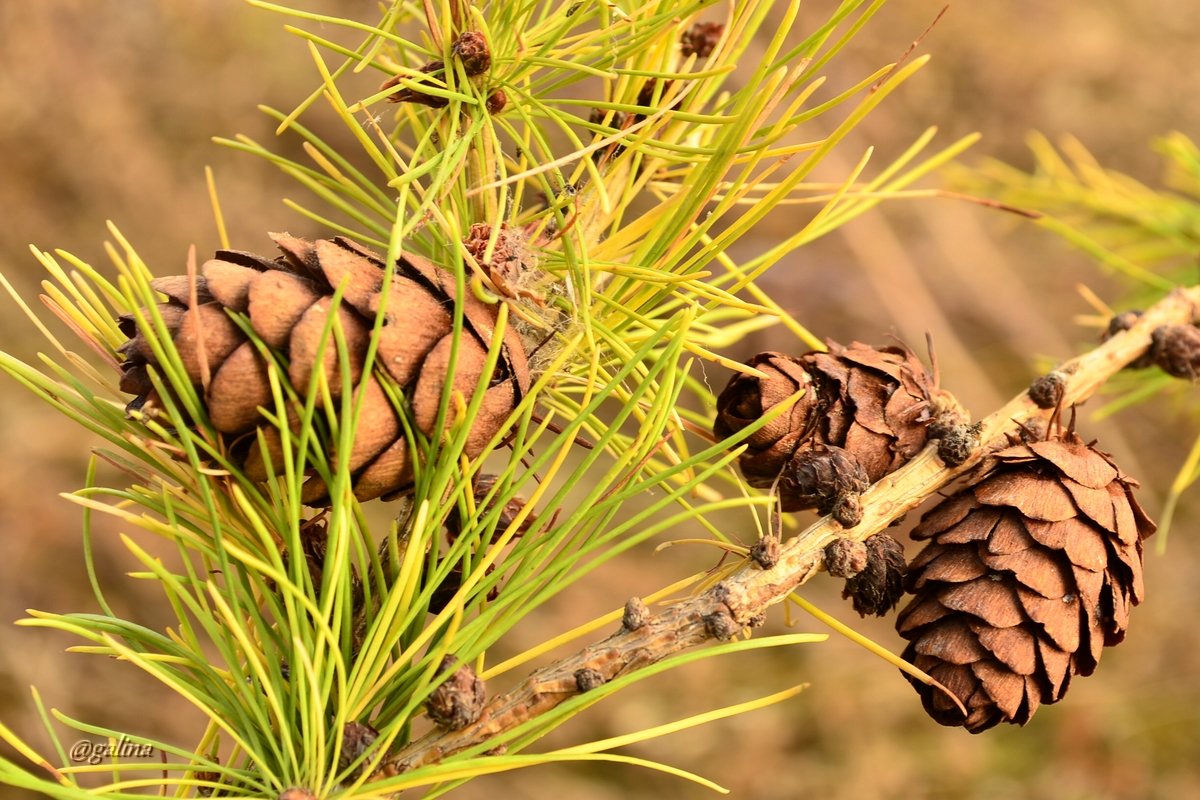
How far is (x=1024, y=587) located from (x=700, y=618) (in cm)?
12

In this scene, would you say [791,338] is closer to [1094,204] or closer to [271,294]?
[1094,204]

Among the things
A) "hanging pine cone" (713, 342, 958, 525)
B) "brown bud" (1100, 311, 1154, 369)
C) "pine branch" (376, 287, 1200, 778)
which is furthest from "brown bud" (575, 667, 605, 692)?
"brown bud" (1100, 311, 1154, 369)

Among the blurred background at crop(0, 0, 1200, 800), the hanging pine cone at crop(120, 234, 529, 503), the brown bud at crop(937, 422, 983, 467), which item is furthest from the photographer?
the blurred background at crop(0, 0, 1200, 800)

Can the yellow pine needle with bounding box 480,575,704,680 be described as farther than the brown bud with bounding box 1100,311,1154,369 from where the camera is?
No

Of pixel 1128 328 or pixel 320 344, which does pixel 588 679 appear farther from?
pixel 1128 328

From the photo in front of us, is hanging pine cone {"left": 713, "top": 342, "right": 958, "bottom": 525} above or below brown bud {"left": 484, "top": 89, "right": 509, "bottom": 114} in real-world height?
below

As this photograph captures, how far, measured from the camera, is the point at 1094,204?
26.2 inches

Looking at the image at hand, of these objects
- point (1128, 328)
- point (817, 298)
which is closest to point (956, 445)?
point (1128, 328)

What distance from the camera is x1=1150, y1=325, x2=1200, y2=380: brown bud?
0.48m

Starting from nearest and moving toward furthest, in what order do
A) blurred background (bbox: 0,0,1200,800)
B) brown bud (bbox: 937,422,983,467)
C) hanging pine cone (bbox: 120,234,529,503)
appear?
hanging pine cone (bbox: 120,234,529,503) → brown bud (bbox: 937,422,983,467) → blurred background (bbox: 0,0,1200,800)

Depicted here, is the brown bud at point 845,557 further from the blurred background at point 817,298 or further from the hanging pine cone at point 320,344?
the blurred background at point 817,298

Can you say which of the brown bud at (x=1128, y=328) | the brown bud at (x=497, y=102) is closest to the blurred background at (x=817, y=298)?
the brown bud at (x=1128, y=328)

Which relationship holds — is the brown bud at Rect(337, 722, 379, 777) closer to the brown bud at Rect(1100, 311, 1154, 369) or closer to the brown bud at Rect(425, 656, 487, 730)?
the brown bud at Rect(425, 656, 487, 730)

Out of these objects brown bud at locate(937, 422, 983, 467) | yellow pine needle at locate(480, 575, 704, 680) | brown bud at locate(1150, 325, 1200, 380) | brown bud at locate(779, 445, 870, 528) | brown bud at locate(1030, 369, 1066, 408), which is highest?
brown bud at locate(1150, 325, 1200, 380)
